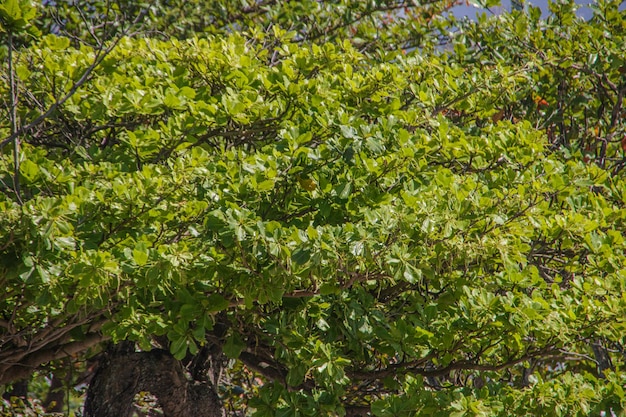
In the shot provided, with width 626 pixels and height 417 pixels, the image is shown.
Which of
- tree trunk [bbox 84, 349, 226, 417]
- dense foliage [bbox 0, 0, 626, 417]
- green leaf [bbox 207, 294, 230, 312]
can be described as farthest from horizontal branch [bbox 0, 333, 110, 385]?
green leaf [bbox 207, 294, 230, 312]

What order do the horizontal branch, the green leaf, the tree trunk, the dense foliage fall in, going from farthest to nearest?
the tree trunk → the horizontal branch → the green leaf → the dense foliage

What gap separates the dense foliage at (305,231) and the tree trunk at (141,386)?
29cm

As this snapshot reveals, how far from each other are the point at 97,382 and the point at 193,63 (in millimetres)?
2425

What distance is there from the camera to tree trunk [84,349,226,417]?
5004 millimetres

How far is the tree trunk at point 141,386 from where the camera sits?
16.4 feet

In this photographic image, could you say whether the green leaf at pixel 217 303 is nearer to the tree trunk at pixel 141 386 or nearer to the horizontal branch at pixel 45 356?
the horizontal branch at pixel 45 356

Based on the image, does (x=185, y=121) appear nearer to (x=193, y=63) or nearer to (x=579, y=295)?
(x=193, y=63)

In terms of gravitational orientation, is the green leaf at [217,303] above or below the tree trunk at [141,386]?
above

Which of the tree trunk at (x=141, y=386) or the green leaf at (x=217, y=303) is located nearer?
the green leaf at (x=217, y=303)

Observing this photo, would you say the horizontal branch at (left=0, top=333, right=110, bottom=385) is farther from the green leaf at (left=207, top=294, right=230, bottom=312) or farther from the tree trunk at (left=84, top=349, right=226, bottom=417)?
the green leaf at (left=207, top=294, right=230, bottom=312)

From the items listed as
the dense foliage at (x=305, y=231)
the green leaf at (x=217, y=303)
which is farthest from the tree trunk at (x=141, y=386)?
the green leaf at (x=217, y=303)

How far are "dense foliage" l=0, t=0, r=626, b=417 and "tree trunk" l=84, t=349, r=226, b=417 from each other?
0.29 meters

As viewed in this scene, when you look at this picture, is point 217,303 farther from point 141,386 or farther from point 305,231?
point 141,386

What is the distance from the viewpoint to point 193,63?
498 centimetres
